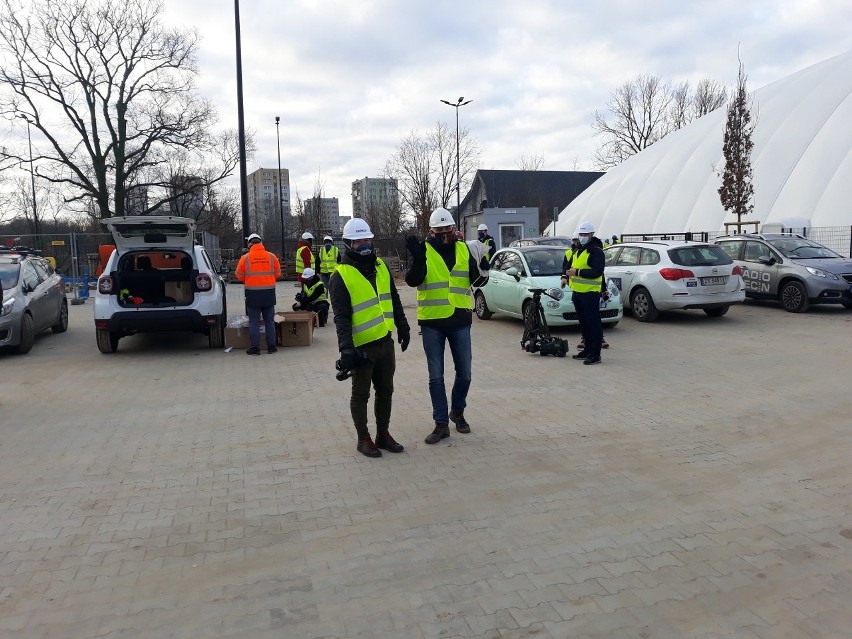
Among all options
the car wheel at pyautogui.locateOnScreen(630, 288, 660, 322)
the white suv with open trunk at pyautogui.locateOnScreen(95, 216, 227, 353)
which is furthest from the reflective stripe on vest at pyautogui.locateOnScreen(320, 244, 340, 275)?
the car wheel at pyautogui.locateOnScreen(630, 288, 660, 322)

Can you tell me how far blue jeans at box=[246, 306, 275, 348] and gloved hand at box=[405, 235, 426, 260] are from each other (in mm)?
5429

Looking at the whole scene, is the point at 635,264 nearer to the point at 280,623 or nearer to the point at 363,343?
the point at 363,343

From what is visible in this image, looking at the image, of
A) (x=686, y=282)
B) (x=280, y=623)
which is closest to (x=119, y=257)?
(x=280, y=623)

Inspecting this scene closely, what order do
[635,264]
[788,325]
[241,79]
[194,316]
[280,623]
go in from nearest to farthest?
[280,623] → [194,316] → [788,325] → [635,264] → [241,79]

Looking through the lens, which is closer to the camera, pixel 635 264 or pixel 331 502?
pixel 331 502

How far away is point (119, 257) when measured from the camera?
34.8ft

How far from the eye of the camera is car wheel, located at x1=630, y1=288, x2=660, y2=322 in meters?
13.1

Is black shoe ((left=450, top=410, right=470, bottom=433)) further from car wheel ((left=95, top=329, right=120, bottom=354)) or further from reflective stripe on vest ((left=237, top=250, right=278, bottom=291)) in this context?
car wheel ((left=95, top=329, right=120, bottom=354))

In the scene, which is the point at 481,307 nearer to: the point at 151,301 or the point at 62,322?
the point at 151,301

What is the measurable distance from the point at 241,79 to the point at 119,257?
255 inches

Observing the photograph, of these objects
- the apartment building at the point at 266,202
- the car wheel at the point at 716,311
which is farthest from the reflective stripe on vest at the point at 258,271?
the apartment building at the point at 266,202

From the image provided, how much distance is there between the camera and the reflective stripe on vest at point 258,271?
10469 millimetres

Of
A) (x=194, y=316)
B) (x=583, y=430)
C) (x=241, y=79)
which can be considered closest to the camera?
(x=583, y=430)

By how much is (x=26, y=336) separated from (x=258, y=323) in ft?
13.2
